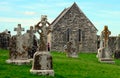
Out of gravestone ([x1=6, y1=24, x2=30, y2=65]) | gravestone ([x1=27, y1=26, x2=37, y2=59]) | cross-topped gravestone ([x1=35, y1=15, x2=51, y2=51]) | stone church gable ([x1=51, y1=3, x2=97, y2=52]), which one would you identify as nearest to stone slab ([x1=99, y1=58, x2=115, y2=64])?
gravestone ([x1=27, y1=26, x2=37, y2=59])

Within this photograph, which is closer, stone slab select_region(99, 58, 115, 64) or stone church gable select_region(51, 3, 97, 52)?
stone slab select_region(99, 58, 115, 64)

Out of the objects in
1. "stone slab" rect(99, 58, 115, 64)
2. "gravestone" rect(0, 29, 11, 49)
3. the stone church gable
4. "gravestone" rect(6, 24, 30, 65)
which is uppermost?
the stone church gable

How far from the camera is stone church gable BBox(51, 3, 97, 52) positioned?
6247 cm

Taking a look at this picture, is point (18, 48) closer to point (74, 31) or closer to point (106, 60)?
point (106, 60)

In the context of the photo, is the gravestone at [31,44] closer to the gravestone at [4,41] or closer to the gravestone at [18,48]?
the gravestone at [18,48]

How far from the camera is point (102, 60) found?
32.1m

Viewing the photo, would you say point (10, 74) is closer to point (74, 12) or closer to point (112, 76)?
point (112, 76)

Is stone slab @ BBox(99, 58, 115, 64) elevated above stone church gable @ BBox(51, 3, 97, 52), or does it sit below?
below

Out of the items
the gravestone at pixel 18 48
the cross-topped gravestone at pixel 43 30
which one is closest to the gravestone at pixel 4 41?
the gravestone at pixel 18 48

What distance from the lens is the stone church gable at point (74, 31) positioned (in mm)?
62469

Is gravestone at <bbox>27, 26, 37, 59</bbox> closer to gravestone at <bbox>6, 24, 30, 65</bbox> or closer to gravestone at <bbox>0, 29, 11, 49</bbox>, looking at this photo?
gravestone at <bbox>6, 24, 30, 65</bbox>

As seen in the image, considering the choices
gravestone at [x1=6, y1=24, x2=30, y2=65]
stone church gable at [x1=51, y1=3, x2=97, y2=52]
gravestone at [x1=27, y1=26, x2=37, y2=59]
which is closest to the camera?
gravestone at [x1=6, y1=24, x2=30, y2=65]

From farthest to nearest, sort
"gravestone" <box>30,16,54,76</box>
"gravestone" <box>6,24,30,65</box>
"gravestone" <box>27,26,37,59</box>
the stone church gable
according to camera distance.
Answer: the stone church gable
"gravestone" <box>27,26,37,59</box>
"gravestone" <box>6,24,30,65</box>
"gravestone" <box>30,16,54,76</box>

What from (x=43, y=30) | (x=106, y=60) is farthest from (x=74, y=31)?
(x=43, y=30)
